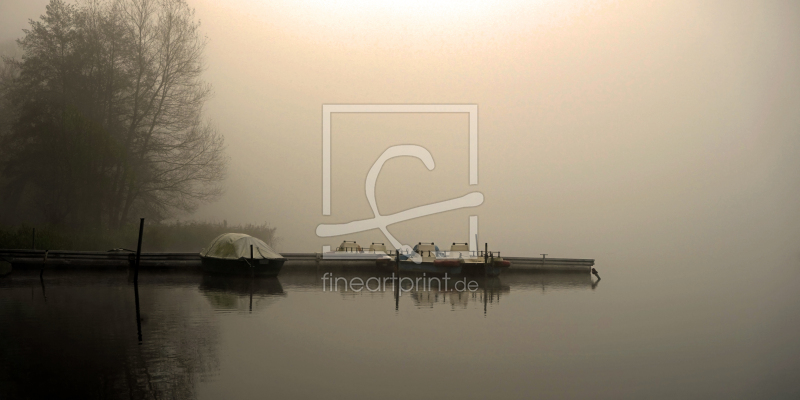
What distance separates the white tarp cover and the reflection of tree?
1010 centimetres

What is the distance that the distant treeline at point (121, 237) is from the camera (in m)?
42.1

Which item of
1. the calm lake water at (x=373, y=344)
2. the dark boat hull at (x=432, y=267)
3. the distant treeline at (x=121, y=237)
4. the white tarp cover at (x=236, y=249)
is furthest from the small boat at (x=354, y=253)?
the distant treeline at (x=121, y=237)

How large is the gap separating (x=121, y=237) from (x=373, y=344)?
3728 cm

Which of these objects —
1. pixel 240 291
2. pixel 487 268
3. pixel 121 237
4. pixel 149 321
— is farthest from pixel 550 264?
pixel 149 321

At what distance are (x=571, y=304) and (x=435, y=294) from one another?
24.0ft

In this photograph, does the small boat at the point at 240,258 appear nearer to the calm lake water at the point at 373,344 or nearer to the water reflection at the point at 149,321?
the water reflection at the point at 149,321

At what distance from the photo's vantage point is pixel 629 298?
3662cm

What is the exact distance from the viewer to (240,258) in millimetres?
38875

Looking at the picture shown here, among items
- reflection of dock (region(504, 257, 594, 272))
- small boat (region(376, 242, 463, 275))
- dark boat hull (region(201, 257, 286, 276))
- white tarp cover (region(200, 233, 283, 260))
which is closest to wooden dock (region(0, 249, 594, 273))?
small boat (region(376, 242, 463, 275))

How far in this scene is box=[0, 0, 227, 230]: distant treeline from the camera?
4759 cm

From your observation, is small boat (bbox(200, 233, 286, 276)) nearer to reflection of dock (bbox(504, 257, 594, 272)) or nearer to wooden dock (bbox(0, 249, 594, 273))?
wooden dock (bbox(0, 249, 594, 273))

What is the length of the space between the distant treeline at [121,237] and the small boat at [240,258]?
39.4ft

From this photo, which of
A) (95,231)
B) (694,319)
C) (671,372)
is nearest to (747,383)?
(671,372)

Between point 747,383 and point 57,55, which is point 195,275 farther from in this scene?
point 747,383
